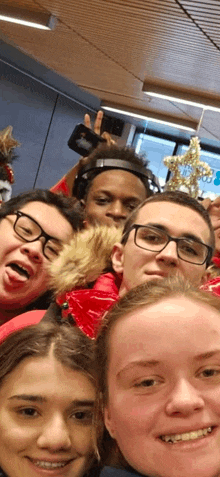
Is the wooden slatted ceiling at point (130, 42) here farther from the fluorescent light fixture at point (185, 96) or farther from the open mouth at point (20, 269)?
the open mouth at point (20, 269)

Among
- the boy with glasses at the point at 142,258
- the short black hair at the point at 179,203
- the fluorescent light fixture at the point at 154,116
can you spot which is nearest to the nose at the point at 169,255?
the boy with glasses at the point at 142,258

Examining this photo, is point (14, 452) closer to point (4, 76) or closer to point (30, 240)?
point (30, 240)

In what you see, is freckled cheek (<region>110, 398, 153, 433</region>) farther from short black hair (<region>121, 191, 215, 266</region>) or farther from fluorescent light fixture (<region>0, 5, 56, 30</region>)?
fluorescent light fixture (<region>0, 5, 56, 30</region>)

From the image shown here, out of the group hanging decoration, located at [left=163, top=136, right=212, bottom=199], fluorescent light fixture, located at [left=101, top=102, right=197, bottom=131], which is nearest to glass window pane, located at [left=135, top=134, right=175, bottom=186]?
fluorescent light fixture, located at [left=101, top=102, right=197, bottom=131]

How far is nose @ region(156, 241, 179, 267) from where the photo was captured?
1724 millimetres

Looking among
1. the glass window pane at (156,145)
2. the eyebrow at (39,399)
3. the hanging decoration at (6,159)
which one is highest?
the glass window pane at (156,145)

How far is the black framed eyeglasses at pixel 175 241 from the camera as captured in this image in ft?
5.76

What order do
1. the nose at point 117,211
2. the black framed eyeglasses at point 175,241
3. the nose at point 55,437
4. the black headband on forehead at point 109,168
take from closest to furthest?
the nose at point 55,437 → the black framed eyeglasses at point 175,241 → the nose at point 117,211 → the black headband on forehead at point 109,168

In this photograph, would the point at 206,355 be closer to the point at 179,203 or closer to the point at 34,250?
the point at 179,203

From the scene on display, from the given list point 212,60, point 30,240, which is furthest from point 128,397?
point 212,60

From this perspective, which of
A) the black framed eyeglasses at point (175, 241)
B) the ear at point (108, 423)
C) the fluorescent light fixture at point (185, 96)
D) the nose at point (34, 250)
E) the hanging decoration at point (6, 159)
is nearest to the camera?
the ear at point (108, 423)

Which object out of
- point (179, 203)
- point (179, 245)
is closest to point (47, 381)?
point (179, 245)

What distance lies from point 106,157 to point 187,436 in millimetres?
1754

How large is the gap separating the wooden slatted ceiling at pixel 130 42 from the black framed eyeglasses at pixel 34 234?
224 centimetres
